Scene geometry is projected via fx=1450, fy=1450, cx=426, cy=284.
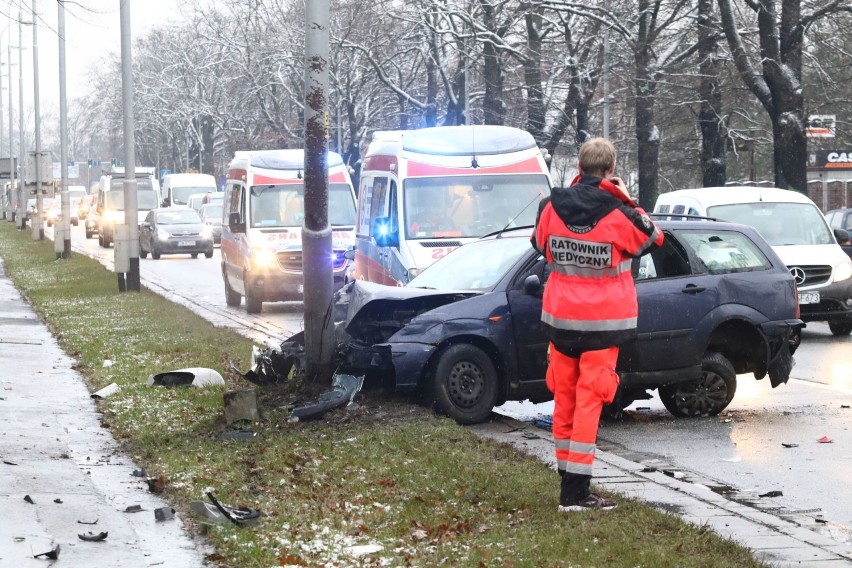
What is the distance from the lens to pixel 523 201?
16.7 m

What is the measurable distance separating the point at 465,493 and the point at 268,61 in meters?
49.0

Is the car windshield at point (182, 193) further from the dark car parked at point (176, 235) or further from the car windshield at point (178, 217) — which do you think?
the dark car parked at point (176, 235)

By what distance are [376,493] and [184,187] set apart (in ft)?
175

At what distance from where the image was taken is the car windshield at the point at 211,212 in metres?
50.0

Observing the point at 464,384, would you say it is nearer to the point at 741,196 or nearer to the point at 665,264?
the point at 665,264

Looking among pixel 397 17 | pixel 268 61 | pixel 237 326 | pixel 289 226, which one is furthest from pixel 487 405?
pixel 268 61

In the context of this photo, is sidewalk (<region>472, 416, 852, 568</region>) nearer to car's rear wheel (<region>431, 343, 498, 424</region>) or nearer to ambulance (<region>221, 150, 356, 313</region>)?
car's rear wheel (<region>431, 343, 498, 424</region>)

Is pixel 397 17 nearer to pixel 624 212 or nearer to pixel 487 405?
pixel 487 405

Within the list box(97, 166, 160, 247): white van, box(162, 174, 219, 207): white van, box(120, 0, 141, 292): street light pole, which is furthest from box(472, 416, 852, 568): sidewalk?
box(162, 174, 219, 207): white van

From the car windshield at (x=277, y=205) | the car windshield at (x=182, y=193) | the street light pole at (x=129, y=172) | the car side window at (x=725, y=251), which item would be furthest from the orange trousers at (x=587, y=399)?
the car windshield at (x=182, y=193)

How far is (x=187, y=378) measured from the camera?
12.3 meters

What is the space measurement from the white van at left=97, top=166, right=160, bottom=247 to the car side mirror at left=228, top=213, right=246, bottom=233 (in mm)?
25965

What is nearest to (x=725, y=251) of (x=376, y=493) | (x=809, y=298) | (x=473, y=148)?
(x=376, y=493)

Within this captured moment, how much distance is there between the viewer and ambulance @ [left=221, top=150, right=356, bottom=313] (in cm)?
2212
